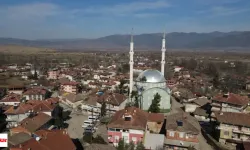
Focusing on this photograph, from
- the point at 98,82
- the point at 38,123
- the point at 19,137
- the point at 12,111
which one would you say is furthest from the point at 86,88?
the point at 19,137

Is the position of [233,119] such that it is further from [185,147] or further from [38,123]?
[38,123]

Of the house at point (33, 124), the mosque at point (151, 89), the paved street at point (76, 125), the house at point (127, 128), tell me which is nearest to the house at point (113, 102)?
the mosque at point (151, 89)

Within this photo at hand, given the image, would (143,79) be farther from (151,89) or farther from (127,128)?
(127,128)

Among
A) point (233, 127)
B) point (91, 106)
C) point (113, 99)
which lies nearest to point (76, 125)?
point (91, 106)

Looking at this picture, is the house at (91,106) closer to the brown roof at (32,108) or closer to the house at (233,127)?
the brown roof at (32,108)

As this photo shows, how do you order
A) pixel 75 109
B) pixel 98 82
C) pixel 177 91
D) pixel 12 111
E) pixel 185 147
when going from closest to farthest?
1. pixel 185 147
2. pixel 12 111
3. pixel 75 109
4. pixel 177 91
5. pixel 98 82

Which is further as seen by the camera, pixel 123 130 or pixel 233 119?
pixel 233 119

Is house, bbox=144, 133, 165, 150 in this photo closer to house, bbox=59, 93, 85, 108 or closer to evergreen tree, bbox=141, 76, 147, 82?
evergreen tree, bbox=141, 76, 147, 82

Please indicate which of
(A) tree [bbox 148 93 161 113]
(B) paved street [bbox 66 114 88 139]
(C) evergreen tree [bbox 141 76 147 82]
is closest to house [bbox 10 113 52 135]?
(B) paved street [bbox 66 114 88 139]
